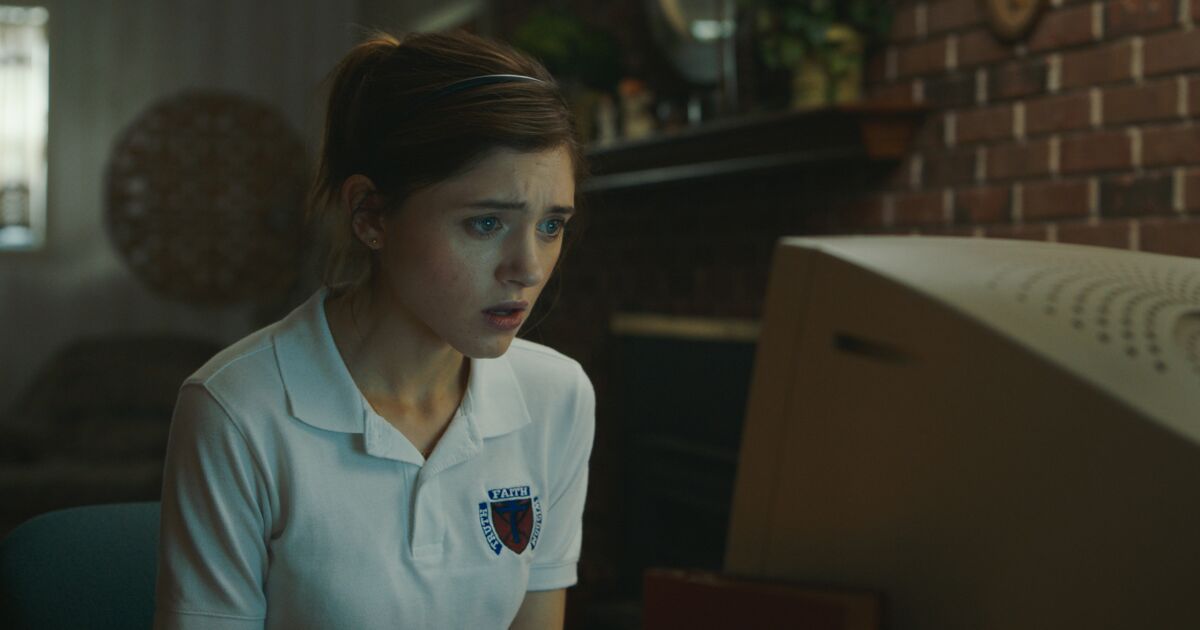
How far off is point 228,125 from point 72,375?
160 centimetres

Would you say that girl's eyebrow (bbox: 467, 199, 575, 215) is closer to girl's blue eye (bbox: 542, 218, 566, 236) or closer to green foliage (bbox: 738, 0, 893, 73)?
girl's blue eye (bbox: 542, 218, 566, 236)

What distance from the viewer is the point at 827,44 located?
2576 mm

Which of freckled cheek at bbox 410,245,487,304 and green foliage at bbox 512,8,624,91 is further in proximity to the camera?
green foliage at bbox 512,8,624,91

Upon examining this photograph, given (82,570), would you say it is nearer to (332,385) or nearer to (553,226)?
(332,385)

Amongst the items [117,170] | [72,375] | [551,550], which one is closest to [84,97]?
[117,170]

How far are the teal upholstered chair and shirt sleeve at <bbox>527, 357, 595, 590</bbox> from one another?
37cm

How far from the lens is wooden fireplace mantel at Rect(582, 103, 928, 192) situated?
2.48 meters

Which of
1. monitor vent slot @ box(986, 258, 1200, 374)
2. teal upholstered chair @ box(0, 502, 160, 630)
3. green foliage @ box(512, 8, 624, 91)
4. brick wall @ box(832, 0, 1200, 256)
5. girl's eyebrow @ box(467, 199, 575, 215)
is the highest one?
green foliage @ box(512, 8, 624, 91)

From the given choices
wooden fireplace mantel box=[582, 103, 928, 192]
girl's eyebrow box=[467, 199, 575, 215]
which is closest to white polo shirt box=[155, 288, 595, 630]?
girl's eyebrow box=[467, 199, 575, 215]

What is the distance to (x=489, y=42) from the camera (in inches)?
41.8

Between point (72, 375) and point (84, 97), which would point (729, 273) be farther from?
point (84, 97)

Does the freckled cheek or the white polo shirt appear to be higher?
the freckled cheek

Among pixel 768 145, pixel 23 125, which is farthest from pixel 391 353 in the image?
pixel 23 125

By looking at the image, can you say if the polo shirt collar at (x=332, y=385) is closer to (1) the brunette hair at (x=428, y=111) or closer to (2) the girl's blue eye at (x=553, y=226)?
(1) the brunette hair at (x=428, y=111)
